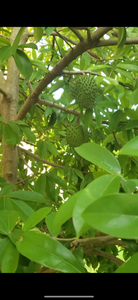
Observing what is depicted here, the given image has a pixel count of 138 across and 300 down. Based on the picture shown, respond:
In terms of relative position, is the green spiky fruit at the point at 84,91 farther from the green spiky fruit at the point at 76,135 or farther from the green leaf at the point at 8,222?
the green leaf at the point at 8,222

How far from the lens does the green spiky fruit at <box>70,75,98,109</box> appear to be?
1.28 m

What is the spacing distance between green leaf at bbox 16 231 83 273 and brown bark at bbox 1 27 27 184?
1102mm

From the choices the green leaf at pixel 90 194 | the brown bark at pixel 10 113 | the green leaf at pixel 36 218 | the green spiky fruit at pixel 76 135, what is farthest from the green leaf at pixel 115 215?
the brown bark at pixel 10 113

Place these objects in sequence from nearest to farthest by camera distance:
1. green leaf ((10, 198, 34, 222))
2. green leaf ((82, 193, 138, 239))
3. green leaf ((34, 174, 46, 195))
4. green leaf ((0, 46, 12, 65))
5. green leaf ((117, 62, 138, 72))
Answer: green leaf ((82, 193, 138, 239)) < green leaf ((10, 198, 34, 222)) < green leaf ((0, 46, 12, 65)) < green leaf ((117, 62, 138, 72)) < green leaf ((34, 174, 46, 195))

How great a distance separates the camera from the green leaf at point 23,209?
2.41 ft

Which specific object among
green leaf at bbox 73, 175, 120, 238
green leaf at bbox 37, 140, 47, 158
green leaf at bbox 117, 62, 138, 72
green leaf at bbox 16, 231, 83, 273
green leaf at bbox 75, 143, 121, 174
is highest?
green leaf at bbox 117, 62, 138, 72

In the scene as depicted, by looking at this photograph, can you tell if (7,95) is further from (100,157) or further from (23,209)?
(100,157)

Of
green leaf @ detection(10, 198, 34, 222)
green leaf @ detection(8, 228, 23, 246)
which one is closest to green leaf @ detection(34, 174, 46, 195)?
green leaf @ detection(10, 198, 34, 222)

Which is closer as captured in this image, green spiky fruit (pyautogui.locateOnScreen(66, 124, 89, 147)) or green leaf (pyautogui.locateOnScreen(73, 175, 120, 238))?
green leaf (pyautogui.locateOnScreen(73, 175, 120, 238))

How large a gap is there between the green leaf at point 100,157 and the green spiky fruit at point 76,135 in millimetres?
999

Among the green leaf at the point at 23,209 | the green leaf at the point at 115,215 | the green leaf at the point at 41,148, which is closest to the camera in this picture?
the green leaf at the point at 115,215

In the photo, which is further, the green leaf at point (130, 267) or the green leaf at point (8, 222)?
the green leaf at point (8, 222)

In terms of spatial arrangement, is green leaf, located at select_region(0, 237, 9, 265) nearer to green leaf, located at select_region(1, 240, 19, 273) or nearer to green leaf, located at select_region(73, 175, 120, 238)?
green leaf, located at select_region(1, 240, 19, 273)
